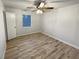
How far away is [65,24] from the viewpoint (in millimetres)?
4551

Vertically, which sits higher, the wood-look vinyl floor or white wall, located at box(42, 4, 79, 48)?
white wall, located at box(42, 4, 79, 48)

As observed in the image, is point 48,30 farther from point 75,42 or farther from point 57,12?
point 75,42

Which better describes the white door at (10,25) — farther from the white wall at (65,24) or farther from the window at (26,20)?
the white wall at (65,24)

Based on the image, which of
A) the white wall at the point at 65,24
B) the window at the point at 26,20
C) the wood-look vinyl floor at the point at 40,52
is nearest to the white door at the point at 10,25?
the wood-look vinyl floor at the point at 40,52

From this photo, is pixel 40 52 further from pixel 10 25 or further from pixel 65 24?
pixel 10 25

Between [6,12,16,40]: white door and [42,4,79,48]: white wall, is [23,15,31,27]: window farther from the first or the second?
[42,4,79,48]: white wall

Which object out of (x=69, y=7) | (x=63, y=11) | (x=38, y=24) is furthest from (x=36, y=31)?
(x=69, y=7)

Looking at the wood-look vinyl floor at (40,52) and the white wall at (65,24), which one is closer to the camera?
the wood-look vinyl floor at (40,52)

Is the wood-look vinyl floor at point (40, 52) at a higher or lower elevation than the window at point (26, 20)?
lower

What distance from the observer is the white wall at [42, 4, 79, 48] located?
391 centimetres

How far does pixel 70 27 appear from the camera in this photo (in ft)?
13.8

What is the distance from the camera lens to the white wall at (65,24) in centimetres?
391

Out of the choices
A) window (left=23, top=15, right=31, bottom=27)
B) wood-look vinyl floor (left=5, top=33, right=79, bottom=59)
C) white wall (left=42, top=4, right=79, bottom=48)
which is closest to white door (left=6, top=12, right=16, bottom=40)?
wood-look vinyl floor (left=5, top=33, right=79, bottom=59)

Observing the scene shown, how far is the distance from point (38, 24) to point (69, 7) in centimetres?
388
